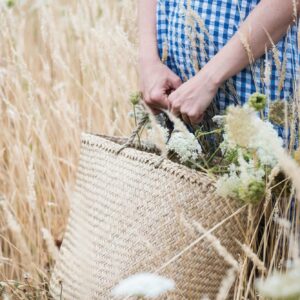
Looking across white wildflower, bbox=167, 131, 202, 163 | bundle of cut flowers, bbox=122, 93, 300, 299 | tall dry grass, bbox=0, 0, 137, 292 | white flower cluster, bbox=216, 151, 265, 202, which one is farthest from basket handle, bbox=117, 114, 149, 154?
tall dry grass, bbox=0, 0, 137, 292

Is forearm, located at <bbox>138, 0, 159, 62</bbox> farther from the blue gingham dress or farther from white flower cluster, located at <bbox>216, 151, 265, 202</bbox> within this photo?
white flower cluster, located at <bbox>216, 151, 265, 202</bbox>

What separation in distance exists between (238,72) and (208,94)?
75mm

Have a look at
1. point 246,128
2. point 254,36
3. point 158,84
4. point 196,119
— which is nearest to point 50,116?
point 158,84

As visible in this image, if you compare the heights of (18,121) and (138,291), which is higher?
(138,291)

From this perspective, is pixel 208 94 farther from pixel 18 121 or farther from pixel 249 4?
pixel 18 121

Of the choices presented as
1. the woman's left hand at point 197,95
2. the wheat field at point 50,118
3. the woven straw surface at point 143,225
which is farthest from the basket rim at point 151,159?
the wheat field at point 50,118

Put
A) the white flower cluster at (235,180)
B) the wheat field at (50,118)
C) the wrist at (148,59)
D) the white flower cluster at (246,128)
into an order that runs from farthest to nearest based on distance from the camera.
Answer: the wheat field at (50,118), the wrist at (148,59), the white flower cluster at (235,180), the white flower cluster at (246,128)

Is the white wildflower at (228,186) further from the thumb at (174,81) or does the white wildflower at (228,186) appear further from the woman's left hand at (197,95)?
the thumb at (174,81)

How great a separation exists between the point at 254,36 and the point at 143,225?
1.39ft

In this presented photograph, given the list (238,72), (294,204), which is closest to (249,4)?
(238,72)

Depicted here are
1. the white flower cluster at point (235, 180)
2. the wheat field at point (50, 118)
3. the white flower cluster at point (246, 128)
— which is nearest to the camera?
the white flower cluster at point (246, 128)

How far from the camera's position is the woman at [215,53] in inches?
50.8

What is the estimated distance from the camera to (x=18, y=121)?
2113 millimetres

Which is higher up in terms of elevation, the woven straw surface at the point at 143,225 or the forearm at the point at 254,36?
the forearm at the point at 254,36
